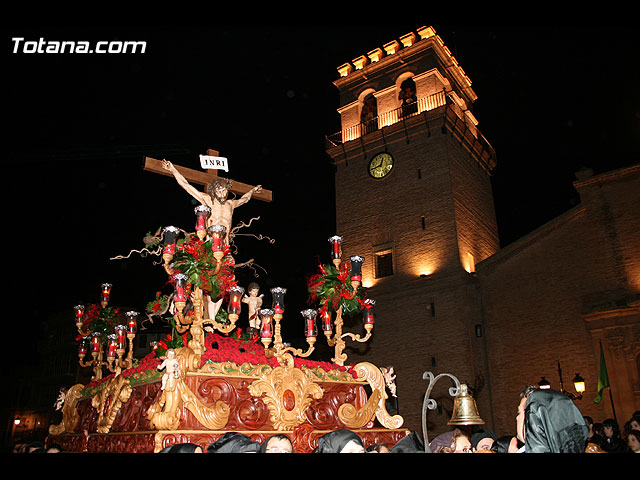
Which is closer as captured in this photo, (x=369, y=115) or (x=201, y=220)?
(x=201, y=220)

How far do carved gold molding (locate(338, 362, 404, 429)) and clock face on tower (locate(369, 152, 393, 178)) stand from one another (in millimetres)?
18555

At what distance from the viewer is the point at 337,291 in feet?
35.5

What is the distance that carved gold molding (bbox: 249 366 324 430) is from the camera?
28.1 ft

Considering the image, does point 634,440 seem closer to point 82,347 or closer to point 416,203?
point 82,347

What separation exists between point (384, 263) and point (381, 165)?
5.23 meters

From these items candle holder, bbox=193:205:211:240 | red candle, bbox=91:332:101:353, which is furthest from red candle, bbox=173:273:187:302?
red candle, bbox=91:332:101:353

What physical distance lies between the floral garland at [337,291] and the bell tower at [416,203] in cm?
1290

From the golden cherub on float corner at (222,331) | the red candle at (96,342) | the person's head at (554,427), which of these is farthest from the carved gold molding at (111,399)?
the person's head at (554,427)

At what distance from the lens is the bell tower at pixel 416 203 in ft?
77.2

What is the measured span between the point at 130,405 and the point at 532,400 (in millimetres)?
6939

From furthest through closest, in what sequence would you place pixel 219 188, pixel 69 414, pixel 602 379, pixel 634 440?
pixel 602 379, pixel 69 414, pixel 219 188, pixel 634 440

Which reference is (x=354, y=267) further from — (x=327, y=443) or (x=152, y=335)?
(x=152, y=335)

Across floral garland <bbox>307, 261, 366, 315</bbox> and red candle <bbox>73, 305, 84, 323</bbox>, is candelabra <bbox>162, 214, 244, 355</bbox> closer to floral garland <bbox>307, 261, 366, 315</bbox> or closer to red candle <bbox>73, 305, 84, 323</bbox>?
floral garland <bbox>307, 261, 366, 315</bbox>

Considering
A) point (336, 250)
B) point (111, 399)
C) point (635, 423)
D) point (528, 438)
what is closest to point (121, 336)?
point (111, 399)
